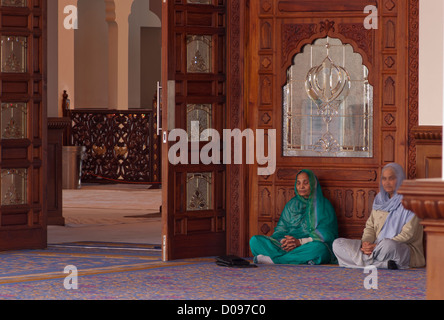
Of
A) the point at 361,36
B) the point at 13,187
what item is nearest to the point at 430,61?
the point at 361,36

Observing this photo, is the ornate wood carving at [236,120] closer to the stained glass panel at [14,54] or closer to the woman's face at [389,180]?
the woman's face at [389,180]

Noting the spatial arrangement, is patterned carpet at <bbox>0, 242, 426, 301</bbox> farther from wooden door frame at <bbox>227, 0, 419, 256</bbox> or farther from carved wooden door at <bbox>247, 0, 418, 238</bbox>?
carved wooden door at <bbox>247, 0, 418, 238</bbox>

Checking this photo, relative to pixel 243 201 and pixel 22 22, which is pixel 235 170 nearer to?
pixel 243 201

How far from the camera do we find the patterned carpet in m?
4.12

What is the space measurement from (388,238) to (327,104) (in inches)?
41.4

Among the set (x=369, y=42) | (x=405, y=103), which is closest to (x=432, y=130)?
(x=405, y=103)

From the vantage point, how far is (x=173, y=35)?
549cm

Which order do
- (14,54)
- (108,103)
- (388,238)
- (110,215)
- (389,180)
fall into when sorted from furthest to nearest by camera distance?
(108,103), (110,215), (14,54), (389,180), (388,238)

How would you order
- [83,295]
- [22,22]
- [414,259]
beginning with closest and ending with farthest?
1. [83,295]
2. [414,259]
3. [22,22]

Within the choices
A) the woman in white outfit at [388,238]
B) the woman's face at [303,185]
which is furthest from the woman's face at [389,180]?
the woman's face at [303,185]

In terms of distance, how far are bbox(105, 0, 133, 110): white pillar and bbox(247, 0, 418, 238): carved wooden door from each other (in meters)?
8.95

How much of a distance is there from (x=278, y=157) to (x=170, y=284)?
1.51 meters

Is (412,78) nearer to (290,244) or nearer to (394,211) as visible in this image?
(394,211)

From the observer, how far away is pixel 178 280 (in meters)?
4.60
